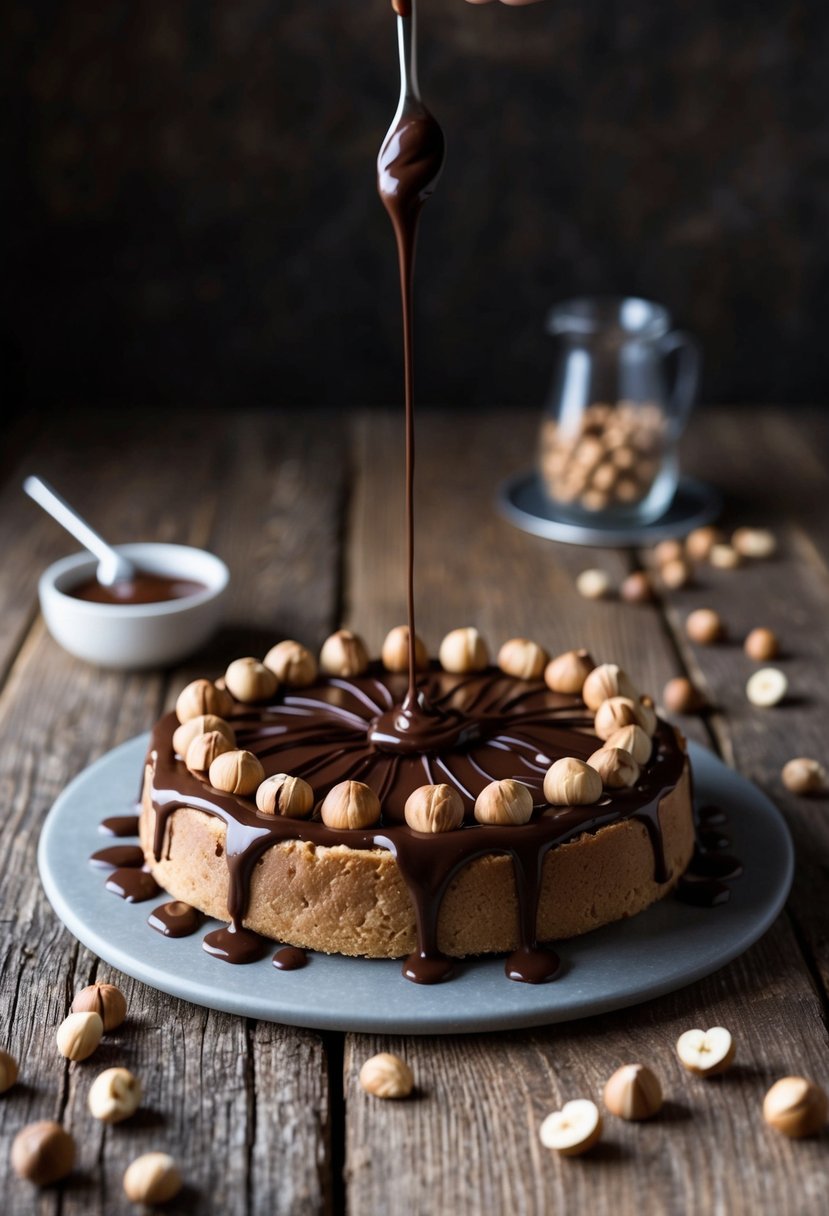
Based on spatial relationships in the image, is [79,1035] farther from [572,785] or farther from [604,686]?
[604,686]

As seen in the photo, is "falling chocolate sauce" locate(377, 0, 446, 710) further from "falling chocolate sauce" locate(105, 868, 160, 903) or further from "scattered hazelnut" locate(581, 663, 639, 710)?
"falling chocolate sauce" locate(105, 868, 160, 903)

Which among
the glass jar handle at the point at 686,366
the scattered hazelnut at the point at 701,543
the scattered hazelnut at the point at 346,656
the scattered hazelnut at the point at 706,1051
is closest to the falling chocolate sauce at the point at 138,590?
the scattered hazelnut at the point at 346,656

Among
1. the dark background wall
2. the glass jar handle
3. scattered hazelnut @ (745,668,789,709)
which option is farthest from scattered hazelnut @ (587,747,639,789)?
the dark background wall

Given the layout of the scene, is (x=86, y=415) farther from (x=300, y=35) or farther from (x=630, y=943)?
(x=630, y=943)

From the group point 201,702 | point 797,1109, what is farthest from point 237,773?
point 797,1109

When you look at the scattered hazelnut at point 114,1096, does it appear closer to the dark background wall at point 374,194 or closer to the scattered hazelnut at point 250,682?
the scattered hazelnut at point 250,682

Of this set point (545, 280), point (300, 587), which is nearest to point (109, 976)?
point (300, 587)
